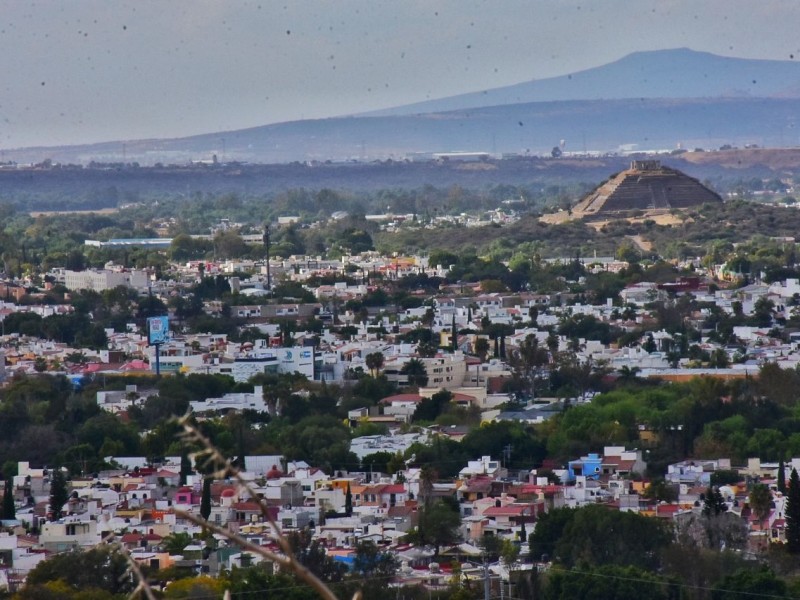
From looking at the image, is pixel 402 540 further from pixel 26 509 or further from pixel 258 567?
pixel 26 509

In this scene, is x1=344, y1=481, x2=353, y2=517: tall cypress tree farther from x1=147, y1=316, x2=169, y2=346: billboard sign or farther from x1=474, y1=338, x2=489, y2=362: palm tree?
x1=147, y1=316, x2=169, y2=346: billboard sign

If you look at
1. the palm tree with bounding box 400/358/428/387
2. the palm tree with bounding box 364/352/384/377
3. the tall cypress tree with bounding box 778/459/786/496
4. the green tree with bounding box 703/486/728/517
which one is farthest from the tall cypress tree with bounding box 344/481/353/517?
the palm tree with bounding box 364/352/384/377

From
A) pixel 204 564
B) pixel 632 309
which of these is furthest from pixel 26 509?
pixel 632 309

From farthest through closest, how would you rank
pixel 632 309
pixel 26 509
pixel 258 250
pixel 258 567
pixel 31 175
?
pixel 31 175 < pixel 258 250 < pixel 632 309 < pixel 26 509 < pixel 258 567

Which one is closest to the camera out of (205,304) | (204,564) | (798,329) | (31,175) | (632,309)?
(204,564)

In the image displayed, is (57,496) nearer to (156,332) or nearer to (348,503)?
(348,503)

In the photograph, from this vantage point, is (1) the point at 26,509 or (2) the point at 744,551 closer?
(2) the point at 744,551

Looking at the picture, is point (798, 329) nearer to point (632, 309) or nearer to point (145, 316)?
point (632, 309)
